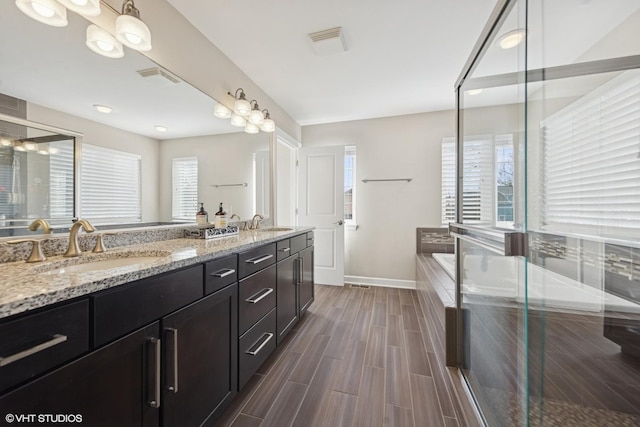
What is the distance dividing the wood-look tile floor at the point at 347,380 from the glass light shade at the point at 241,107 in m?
2.00

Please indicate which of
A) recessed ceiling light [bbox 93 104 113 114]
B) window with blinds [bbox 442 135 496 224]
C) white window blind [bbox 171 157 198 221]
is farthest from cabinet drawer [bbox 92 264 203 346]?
window with blinds [bbox 442 135 496 224]

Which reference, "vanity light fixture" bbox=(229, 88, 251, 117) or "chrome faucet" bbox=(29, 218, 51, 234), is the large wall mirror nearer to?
"chrome faucet" bbox=(29, 218, 51, 234)

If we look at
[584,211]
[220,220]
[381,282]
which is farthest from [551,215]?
[381,282]

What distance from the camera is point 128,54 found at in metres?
1.30

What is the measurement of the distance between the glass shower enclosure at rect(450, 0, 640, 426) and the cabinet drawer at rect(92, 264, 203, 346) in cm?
129

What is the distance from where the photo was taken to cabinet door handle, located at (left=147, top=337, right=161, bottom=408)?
0.83m

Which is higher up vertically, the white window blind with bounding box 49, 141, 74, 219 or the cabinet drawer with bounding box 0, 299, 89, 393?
the white window blind with bounding box 49, 141, 74, 219

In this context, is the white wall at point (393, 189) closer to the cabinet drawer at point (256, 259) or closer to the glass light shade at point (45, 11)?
the cabinet drawer at point (256, 259)

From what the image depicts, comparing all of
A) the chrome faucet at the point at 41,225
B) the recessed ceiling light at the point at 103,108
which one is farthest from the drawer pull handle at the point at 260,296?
the recessed ceiling light at the point at 103,108

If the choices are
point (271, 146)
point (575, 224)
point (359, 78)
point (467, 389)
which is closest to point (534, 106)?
point (575, 224)

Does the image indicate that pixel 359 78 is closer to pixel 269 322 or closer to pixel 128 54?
pixel 128 54

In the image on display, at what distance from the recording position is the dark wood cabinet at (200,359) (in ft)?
2.94

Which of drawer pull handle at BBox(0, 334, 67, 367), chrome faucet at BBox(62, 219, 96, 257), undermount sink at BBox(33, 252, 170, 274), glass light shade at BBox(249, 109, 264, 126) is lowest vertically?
drawer pull handle at BBox(0, 334, 67, 367)

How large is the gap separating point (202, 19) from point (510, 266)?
2.34 m
